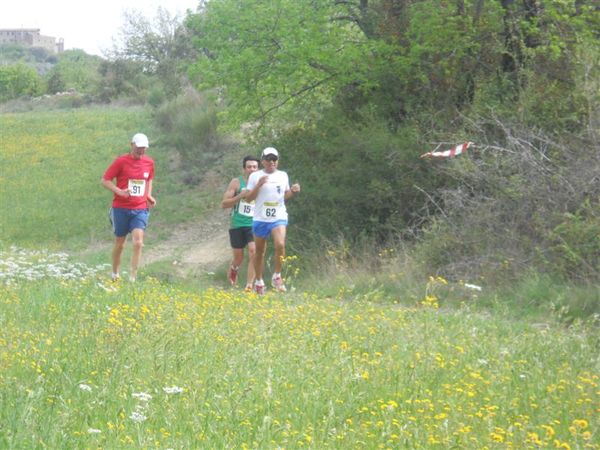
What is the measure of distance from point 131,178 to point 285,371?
22.9 ft

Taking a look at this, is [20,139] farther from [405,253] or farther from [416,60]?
[405,253]

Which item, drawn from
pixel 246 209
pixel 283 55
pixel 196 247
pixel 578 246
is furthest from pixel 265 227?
pixel 196 247

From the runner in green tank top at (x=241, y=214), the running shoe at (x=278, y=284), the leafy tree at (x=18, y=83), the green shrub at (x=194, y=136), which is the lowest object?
the leafy tree at (x=18, y=83)

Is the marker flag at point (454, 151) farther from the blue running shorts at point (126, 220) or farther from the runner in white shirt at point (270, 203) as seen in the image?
the blue running shorts at point (126, 220)

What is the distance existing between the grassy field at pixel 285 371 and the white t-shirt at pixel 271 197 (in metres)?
1.47

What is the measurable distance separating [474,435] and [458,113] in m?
12.0

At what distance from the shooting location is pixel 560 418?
6590 mm

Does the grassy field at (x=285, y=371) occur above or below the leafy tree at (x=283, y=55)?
below

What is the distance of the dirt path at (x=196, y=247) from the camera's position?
2233 centimetres

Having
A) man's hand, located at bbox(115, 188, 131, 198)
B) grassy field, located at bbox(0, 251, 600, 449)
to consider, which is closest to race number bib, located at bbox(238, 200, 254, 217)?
man's hand, located at bbox(115, 188, 131, 198)

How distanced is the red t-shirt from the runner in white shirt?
1399 millimetres

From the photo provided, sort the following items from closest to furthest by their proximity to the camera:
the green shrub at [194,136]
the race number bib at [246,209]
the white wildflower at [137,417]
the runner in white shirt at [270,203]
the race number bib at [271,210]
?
the white wildflower at [137,417] → the runner in white shirt at [270,203] → the race number bib at [271,210] → the race number bib at [246,209] → the green shrub at [194,136]

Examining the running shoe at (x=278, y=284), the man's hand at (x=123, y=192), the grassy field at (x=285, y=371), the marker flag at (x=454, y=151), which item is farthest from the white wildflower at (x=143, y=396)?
the marker flag at (x=454, y=151)

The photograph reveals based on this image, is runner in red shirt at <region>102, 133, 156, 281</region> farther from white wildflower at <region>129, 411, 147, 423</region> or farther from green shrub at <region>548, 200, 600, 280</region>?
white wildflower at <region>129, 411, 147, 423</region>
